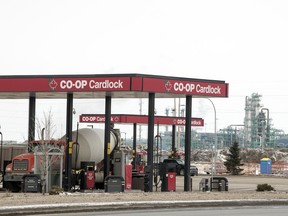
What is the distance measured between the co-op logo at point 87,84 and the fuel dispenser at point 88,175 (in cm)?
403

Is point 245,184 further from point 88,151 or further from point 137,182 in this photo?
point 88,151

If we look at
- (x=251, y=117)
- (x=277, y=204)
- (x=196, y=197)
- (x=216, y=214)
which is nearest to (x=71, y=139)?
(x=196, y=197)

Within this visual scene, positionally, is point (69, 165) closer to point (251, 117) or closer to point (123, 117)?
point (123, 117)

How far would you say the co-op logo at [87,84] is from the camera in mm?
34938

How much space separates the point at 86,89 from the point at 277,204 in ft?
40.2

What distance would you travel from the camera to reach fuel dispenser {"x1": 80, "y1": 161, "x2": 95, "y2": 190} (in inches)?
1409

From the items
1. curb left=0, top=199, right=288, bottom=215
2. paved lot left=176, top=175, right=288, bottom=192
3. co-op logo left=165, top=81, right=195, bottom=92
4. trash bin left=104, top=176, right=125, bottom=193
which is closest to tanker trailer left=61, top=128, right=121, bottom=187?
trash bin left=104, top=176, right=125, bottom=193

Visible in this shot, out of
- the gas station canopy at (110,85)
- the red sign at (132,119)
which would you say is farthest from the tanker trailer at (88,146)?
the red sign at (132,119)

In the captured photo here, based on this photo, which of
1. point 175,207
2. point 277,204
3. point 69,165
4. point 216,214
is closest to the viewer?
point 216,214

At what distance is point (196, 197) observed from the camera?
94.4 feet

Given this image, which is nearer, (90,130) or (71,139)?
(71,139)

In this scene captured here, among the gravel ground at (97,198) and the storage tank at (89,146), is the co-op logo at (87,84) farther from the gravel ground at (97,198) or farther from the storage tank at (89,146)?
the gravel ground at (97,198)

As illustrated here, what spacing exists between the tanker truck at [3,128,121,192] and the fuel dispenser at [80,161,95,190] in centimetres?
34

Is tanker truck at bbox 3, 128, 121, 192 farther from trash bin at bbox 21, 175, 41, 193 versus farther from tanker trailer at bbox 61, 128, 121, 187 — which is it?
trash bin at bbox 21, 175, 41, 193
